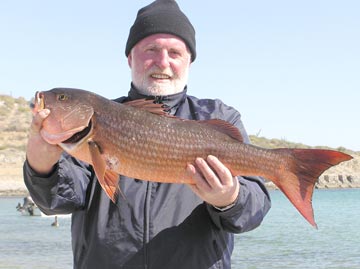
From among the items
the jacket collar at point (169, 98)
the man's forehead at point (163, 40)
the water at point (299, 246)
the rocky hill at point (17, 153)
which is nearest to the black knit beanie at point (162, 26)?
the man's forehead at point (163, 40)

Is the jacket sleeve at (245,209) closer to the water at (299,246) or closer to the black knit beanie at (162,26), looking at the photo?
the black knit beanie at (162,26)

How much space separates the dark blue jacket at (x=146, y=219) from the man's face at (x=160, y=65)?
0.77 m

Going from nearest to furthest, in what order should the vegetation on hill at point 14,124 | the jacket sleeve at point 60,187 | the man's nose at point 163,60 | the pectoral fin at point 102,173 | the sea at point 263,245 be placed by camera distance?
the pectoral fin at point 102,173 → the jacket sleeve at point 60,187 → the man's nose at point 163,60 → the sea at point 263,245 → the vegetation on hill at point 14,124

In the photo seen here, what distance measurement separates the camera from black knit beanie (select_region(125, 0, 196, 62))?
16.1 feet

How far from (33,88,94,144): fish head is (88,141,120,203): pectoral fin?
151 mm

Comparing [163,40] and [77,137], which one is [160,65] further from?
[77,137]

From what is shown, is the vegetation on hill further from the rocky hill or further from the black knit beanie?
the black knit beanie

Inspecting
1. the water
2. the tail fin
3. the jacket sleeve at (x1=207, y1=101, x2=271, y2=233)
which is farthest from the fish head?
the water

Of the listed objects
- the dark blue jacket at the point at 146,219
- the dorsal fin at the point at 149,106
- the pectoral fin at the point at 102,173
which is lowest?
the dark blue jacket at the point at 146,219

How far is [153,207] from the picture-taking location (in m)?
4.37

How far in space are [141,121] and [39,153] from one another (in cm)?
69

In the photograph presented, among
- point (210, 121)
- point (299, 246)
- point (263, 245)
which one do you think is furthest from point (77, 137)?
point (299, 246)

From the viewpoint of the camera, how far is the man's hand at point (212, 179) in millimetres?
3945

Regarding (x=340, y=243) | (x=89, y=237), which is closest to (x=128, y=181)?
(x=89, y=237)
